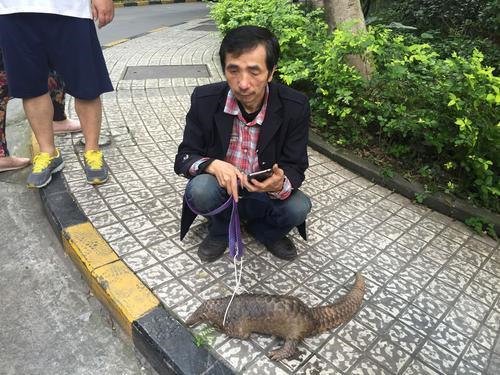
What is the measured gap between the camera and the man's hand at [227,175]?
204cm

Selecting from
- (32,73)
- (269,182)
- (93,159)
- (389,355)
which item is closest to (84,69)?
(32,73)

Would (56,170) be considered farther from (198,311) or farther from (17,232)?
(198,311)

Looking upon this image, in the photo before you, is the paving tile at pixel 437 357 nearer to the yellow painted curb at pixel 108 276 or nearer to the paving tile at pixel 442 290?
the paving tile at pixel 442 290

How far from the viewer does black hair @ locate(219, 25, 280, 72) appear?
1.94m

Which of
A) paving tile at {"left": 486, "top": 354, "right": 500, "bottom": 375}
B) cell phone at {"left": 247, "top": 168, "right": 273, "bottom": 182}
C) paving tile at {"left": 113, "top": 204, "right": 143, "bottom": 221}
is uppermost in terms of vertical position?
cell phone at {"left": 247, "top": 168, "right": 273, "bottom": 182}

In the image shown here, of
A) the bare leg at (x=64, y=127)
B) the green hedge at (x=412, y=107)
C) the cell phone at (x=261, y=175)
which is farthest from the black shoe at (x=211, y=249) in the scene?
the bare leg at (x=64, y=127)

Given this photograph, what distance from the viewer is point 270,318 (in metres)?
1.98

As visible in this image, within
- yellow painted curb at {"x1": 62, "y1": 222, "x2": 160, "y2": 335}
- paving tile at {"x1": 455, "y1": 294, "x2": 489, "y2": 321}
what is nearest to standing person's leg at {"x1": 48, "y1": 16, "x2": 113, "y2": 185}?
yellow painted curb at {"x1": 62, "y1": 222, "x2": 160, "y2": 335}

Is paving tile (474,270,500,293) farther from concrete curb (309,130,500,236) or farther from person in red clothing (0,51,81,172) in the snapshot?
person in red clothing (0,51,81,172)

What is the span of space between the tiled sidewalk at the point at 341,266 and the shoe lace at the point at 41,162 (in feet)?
0.58

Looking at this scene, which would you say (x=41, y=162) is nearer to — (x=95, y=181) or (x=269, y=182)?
(x=95, y=181)

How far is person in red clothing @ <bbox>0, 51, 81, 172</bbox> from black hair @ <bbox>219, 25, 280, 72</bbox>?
1961mm

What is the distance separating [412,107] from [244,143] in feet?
Result: 6.04

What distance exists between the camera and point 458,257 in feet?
9.14
